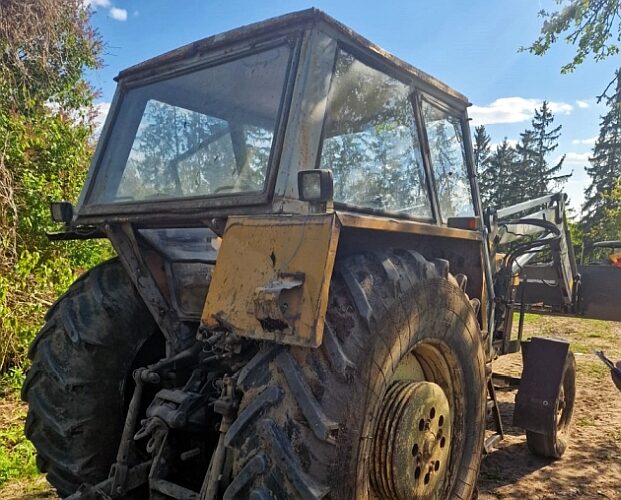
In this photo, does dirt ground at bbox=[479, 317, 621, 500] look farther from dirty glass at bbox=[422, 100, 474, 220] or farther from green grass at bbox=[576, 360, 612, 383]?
dirty glass at bbox=[422, 100, 474, 220]

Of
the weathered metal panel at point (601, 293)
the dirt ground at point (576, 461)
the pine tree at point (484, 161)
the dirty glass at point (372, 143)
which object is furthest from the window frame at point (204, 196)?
the pine tree at point (484, 161)

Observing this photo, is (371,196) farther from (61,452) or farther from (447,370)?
(61,452)

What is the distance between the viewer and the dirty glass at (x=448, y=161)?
3.13 m

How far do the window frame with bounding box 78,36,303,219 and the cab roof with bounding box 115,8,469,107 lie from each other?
3cm

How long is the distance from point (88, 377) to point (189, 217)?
1.02m

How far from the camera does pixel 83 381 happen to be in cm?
264

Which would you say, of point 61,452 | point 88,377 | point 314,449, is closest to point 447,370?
point 314,449

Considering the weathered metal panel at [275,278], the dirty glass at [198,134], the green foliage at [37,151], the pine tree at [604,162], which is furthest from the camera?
the pine tree at [604,162]

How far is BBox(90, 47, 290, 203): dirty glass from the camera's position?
2357 mm

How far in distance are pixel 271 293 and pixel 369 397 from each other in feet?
1.85

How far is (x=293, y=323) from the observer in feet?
5.60

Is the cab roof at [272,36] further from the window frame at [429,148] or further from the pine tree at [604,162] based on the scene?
the pine tree at [604,162]

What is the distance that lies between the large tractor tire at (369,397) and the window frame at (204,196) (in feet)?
1.68

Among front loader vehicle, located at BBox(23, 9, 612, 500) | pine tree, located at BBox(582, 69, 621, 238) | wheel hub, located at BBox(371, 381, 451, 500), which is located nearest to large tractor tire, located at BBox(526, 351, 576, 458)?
front loader vehicle, located at BBox(23, 9, 612, 500)
